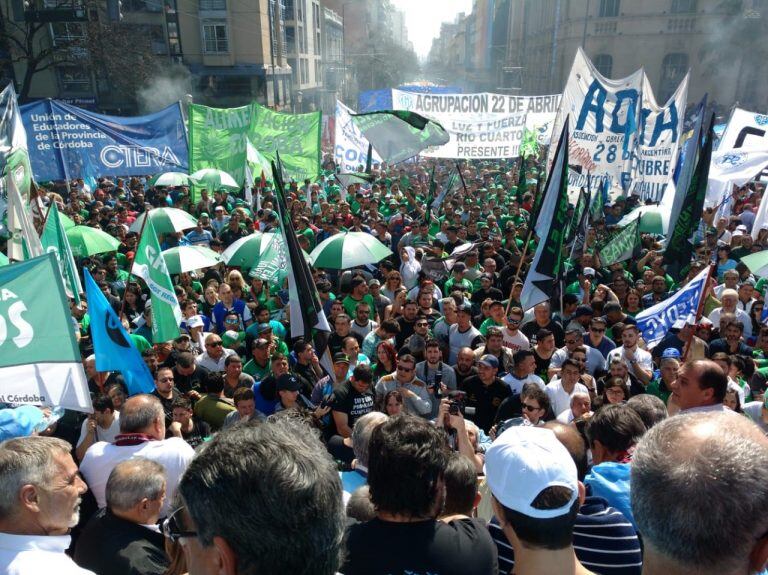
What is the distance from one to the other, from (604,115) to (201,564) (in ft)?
40.3

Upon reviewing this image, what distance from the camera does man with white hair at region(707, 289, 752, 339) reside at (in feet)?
22.8

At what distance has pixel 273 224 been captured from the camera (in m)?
11.3

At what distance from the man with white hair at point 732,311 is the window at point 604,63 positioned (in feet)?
143

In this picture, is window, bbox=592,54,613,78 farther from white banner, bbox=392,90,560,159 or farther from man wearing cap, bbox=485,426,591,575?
man wearing cap, bbox=485,426,591,575

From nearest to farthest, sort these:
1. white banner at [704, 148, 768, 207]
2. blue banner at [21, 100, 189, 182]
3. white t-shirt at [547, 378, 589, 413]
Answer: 1. white t-shirt at [547, 378, 589, 413]
2. white banner at [704, 148, 768, 207]
3. blue banner at [21, 100, 189, 182]

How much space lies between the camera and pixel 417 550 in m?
2.06

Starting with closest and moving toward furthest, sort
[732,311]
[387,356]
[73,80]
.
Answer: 1. [387,356]
2. [732,311]
3. [73,80]

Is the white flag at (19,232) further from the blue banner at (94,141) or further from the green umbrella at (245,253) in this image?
the blue banner at (94,141)

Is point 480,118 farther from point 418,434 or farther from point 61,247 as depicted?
point 418,434

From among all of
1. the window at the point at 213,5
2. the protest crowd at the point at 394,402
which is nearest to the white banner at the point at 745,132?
the protest crowd at the point at 394,402

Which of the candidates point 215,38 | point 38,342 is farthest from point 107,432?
point 215,38

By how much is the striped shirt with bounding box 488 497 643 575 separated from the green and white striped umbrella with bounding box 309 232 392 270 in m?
5.96

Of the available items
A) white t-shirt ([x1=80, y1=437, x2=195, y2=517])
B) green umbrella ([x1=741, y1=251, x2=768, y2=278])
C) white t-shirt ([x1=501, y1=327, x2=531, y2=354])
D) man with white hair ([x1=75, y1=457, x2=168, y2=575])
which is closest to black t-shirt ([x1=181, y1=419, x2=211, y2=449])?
white t-shirt ([x1=80, y1=437, x2=195, y2=517])

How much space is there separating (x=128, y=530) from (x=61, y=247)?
494 centimetres
